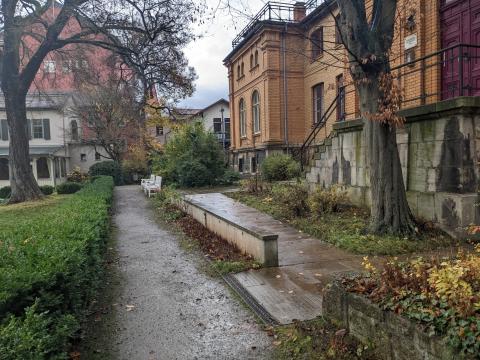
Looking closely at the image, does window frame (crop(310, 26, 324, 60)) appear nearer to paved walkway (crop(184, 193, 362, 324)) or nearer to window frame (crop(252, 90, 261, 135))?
paved walkway (crop(184, 193, 362, 324))

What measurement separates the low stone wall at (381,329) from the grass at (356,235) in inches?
117

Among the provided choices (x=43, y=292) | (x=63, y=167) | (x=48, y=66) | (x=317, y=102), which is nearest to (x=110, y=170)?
(x=63, y=167)

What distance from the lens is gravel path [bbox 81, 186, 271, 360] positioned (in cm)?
385

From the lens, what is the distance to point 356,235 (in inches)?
295

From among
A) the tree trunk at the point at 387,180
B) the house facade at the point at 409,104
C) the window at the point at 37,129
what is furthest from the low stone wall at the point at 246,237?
the window at the point at 37,129

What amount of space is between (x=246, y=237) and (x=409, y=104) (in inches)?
304

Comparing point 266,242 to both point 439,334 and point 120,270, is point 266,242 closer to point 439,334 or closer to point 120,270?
point 120,270

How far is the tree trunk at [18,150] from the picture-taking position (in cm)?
1873

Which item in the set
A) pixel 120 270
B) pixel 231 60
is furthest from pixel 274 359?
pixel 231 60

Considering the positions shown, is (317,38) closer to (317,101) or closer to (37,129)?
(317,101)

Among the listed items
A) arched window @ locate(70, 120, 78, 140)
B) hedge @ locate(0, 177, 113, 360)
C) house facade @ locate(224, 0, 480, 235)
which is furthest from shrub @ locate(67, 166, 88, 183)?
hedge @ locate(0, 177, 113, 360)

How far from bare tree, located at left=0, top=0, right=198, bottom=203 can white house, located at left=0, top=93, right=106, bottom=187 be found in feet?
53.8

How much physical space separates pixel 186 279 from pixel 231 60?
24664mm

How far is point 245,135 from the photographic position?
2738 cm
